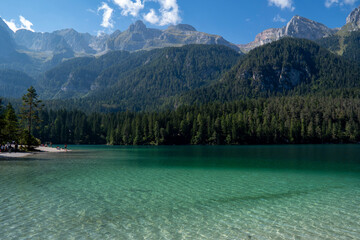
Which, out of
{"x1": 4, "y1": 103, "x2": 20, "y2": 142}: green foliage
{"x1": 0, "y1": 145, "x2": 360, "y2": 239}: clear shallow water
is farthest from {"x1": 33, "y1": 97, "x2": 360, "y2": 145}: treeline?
{"x1": 0, "y1": 145, "x2": 360, "y2": 239}: clear shallow water

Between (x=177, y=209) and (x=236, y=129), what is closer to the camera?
(x=177, y=209)

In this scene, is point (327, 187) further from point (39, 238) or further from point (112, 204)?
point (39, 238)

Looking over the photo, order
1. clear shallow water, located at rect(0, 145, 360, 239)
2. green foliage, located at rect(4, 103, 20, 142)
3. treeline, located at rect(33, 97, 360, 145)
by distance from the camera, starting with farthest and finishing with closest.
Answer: treeline, located at rect(33, 97, 360, 145) < green foliage, located at rect(4, 103, 20, 142) < clear shallow water, located at rect(0, 145, 360, 239)

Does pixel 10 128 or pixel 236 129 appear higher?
pixel 236 129

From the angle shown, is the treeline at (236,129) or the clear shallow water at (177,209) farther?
the treeline at (236,129)

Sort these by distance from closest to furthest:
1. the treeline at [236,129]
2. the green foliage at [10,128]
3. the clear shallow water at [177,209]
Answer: the clear shallow water at [177,209]
the green foliage at [10,128]
the treeline at [236,129]

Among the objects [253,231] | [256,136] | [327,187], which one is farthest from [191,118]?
[253,231]

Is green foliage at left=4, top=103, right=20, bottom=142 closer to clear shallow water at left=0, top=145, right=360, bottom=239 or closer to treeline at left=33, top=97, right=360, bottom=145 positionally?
clear shallow water at left=0, top=145, right=360, bottom=239

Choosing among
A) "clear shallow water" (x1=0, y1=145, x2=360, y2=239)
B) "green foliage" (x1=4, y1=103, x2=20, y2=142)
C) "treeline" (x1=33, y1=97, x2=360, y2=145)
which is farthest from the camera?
"treeline" (x1=33, y1=97, x2=360, y2=145)

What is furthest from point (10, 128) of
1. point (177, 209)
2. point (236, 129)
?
point (236, 129)

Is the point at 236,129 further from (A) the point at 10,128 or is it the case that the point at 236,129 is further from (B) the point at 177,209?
(B) the point at 177,209

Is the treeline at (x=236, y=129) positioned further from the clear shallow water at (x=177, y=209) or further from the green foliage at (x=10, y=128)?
the clear shallow water at (x=177, y=209)

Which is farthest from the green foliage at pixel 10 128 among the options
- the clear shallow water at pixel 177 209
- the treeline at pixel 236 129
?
the treeline at pixel 236 129

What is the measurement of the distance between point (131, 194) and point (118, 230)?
9.84 metres
